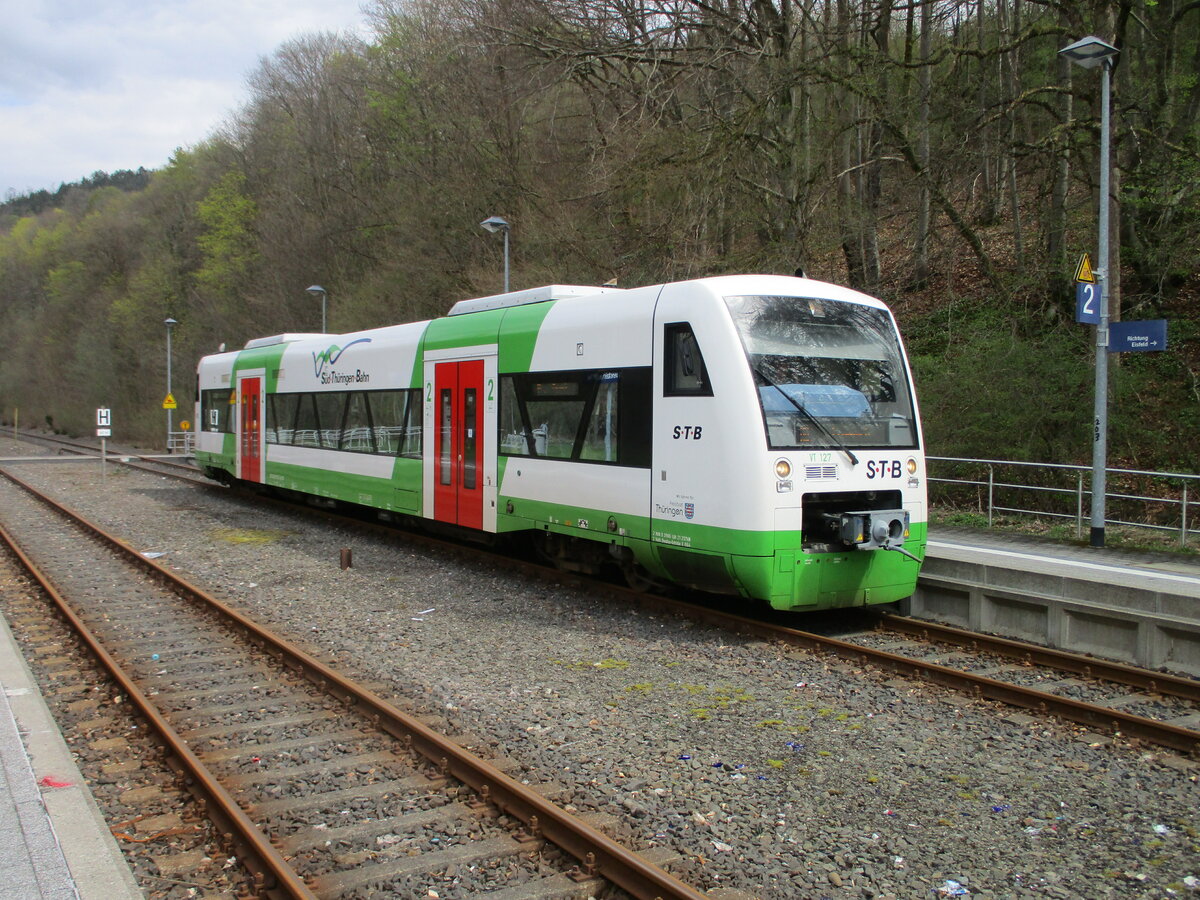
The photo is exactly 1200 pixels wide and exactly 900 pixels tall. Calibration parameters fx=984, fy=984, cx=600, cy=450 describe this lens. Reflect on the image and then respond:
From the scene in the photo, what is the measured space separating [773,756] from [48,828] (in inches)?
148

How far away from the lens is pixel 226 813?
15.9 feet

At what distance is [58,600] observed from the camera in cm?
1016

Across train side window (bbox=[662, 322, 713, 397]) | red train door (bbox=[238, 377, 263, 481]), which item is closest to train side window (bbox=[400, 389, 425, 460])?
train side window (bbox=[662, 322, 713, 397])

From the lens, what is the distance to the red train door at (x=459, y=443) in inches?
474

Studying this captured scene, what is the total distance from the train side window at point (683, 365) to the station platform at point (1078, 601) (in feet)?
10.3

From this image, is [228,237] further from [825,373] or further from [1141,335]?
[825,373]

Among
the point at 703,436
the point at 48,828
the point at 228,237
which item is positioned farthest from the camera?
the point at 228,237

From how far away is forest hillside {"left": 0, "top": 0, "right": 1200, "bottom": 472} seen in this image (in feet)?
51.9

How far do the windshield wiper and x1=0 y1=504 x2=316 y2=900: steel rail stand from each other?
5.16 m

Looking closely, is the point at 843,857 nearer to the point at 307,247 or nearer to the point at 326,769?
the point at 326,769

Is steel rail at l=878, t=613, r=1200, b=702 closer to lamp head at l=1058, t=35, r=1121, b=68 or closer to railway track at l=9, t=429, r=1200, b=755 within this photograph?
railway track at l=9, t=429, r=1200, b=755

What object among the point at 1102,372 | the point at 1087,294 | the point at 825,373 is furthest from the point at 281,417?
the point at 1102,372

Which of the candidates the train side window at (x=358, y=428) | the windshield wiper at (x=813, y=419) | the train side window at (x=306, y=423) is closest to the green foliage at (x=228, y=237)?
the train side window at (x=306, y=423)

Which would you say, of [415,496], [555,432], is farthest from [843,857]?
[415,496]
